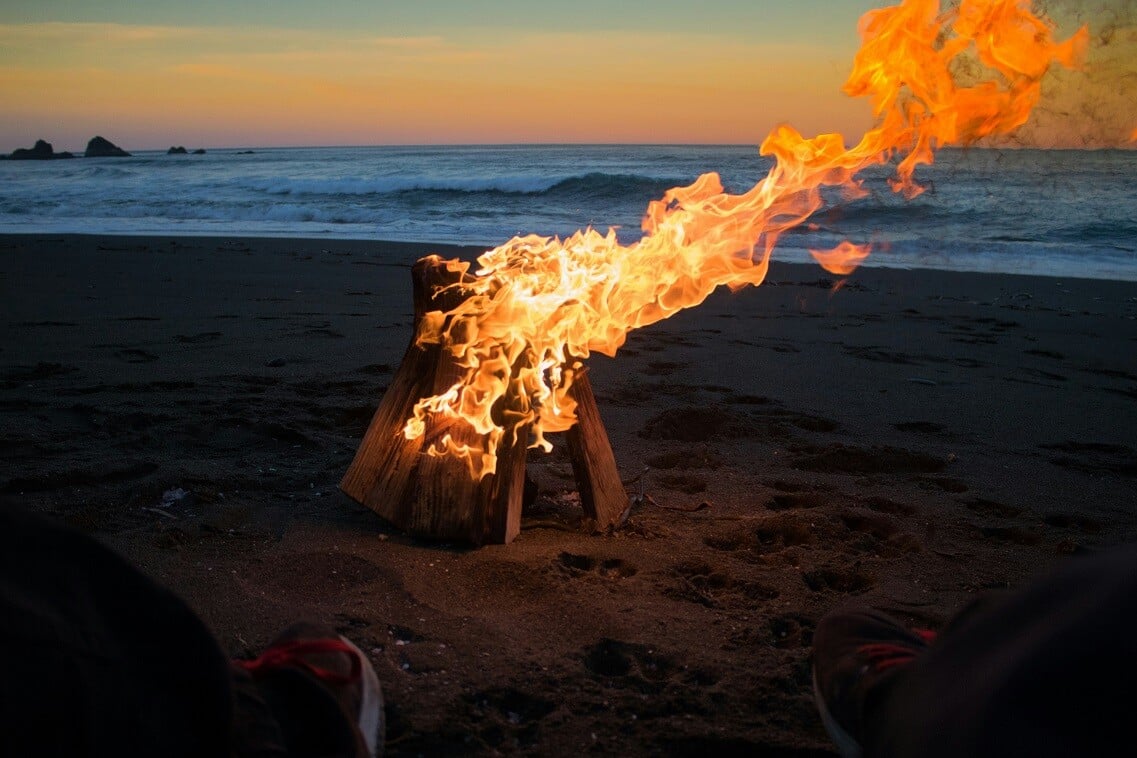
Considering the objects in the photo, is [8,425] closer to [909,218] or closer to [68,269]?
[68,269]

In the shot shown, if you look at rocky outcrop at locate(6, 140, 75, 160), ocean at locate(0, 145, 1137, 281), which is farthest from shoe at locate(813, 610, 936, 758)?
rocky outcrop at locate(6, 140, 75, 160)

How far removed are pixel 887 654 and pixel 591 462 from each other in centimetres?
157

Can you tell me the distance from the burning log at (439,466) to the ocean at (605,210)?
8568mm

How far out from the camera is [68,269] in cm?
1027

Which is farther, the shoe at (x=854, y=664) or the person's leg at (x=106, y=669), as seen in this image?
the shoe at (x=854, y=664)

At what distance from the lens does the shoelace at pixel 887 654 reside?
1960 millimetres

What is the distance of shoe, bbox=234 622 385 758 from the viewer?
1689 mm

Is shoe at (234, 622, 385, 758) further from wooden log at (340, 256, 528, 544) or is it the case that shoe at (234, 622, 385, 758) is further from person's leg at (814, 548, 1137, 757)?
wooden log at (340, 256, 528, 544)

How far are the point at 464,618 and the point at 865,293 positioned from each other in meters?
8.21

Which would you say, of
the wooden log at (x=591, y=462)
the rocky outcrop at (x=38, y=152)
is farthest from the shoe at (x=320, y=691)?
the rocky outcrop at (x=38, y=152)

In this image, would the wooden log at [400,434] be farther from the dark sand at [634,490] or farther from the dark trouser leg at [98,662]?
the dark trouser leg at [98,662]

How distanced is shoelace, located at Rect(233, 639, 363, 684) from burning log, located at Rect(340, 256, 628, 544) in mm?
1211

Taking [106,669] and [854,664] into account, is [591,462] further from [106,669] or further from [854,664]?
[106,669]

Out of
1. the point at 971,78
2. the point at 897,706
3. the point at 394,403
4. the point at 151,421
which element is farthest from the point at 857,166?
the point at 151,421
